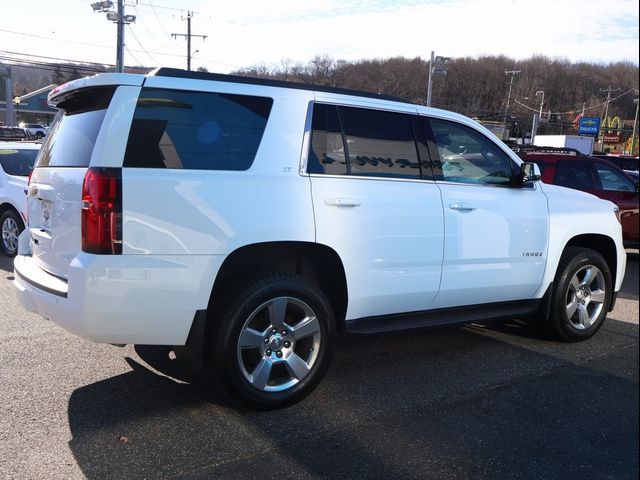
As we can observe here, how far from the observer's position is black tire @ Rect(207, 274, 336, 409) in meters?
3.40

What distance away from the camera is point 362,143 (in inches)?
156

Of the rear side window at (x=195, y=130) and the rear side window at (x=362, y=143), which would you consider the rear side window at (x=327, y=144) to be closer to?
the rear side window at (x=362, y=143)

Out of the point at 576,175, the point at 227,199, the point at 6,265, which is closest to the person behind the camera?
the point at 227,199

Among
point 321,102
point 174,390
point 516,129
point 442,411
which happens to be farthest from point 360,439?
point 516,129

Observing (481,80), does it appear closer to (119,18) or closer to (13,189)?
(119,18)

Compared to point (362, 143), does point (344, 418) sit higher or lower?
lower

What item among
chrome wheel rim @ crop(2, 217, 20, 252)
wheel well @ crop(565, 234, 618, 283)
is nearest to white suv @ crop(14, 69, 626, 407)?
wheel well @ crop(565, 234, 618, 283)

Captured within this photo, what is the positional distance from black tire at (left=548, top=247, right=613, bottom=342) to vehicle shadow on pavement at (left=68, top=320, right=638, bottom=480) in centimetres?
46

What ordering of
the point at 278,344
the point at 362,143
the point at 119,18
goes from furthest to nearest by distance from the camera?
the point at 119,18 → the point at 362,143 → the point at 278,344

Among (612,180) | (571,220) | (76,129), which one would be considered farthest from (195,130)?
(612,180)

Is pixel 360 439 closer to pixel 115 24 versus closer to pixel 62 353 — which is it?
pixel 62 353

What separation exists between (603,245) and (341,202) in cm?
322

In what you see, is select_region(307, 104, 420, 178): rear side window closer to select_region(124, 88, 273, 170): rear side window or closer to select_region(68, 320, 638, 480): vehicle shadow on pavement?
select_region(124, 88, 273, 170): rear side window

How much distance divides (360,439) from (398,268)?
1.26 m
